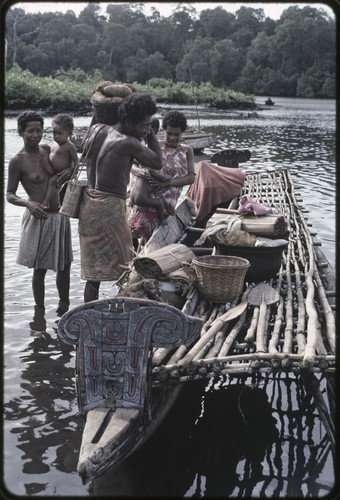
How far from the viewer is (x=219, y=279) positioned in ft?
13.8

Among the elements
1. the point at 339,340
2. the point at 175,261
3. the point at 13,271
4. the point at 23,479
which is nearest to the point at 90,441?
the point at 23,479

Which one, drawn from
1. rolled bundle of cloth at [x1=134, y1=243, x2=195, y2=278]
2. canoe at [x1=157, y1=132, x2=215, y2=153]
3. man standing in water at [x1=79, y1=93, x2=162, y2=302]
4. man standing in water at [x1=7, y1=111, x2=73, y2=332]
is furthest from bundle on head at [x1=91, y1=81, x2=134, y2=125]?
canoe at [x1=157, y1=132, x2=215, y2=153]

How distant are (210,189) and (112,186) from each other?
8.66ft

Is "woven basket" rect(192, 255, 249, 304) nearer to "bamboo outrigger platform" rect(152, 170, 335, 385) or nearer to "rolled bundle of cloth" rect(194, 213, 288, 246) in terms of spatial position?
"bamboo outrigger platform" rect(152, 170, 335, 385)

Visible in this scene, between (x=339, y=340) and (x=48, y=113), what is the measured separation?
105 ft

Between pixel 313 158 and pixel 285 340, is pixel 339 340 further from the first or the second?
pixel 313 158

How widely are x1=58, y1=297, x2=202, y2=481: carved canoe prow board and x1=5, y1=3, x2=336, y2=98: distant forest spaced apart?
64257 millimetres

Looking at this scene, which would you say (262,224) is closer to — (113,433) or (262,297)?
(262,297)

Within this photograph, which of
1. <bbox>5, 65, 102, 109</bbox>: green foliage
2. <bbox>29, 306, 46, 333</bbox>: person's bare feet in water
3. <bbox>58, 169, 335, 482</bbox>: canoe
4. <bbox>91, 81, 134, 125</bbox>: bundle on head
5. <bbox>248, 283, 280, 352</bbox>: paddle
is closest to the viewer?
<bbox>58, 169, 335, 482</bbox>: canoe

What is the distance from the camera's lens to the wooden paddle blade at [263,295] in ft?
14.4

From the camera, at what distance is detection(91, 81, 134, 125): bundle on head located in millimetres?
4613

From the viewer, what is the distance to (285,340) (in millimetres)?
3627

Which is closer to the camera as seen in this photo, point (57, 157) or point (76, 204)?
point (76, 204)

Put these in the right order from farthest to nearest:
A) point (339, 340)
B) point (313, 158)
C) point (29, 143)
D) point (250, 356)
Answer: point (313, 158) < point (29, 143) < point (339, 340) < point (250, 356)
